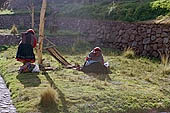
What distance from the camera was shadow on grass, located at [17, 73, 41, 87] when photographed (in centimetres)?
693

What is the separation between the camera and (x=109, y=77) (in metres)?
8.05

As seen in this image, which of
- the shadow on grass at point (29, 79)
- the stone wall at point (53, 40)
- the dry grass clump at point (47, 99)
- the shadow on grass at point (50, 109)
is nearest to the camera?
the shadow on grass at point (50, 109)

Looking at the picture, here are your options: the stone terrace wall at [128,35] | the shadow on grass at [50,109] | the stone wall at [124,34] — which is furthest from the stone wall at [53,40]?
the shadow on grass at [50,109]

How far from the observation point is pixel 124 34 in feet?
43.1

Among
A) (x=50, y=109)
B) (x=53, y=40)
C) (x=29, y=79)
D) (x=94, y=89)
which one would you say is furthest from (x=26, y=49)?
(x=53, y=40)

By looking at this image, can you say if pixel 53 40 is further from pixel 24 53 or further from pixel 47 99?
pixel 47 99

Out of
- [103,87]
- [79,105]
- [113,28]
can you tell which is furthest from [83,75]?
[113,28]

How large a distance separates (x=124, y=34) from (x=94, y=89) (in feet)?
22.8

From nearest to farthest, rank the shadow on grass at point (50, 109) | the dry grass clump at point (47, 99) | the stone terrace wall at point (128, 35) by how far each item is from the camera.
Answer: the shadow on grass at point (50, 109) → the dry grass clump at point (47, 99) → the stone terrace wall at point (128, 35)

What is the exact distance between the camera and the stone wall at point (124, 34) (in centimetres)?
1138

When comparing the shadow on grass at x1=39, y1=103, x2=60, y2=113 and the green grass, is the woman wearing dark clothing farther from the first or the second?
the shadow on grass at x1=39, y1=103, x2=60, y2=113

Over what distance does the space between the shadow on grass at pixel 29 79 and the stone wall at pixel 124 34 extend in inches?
218

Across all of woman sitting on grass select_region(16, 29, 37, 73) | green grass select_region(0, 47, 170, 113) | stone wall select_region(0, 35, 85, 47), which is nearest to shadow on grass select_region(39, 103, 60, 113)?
green grass select_region(0, 47, 170, 113)

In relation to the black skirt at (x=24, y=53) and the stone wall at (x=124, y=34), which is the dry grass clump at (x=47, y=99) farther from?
the stone wall at (x=124, y=34)
